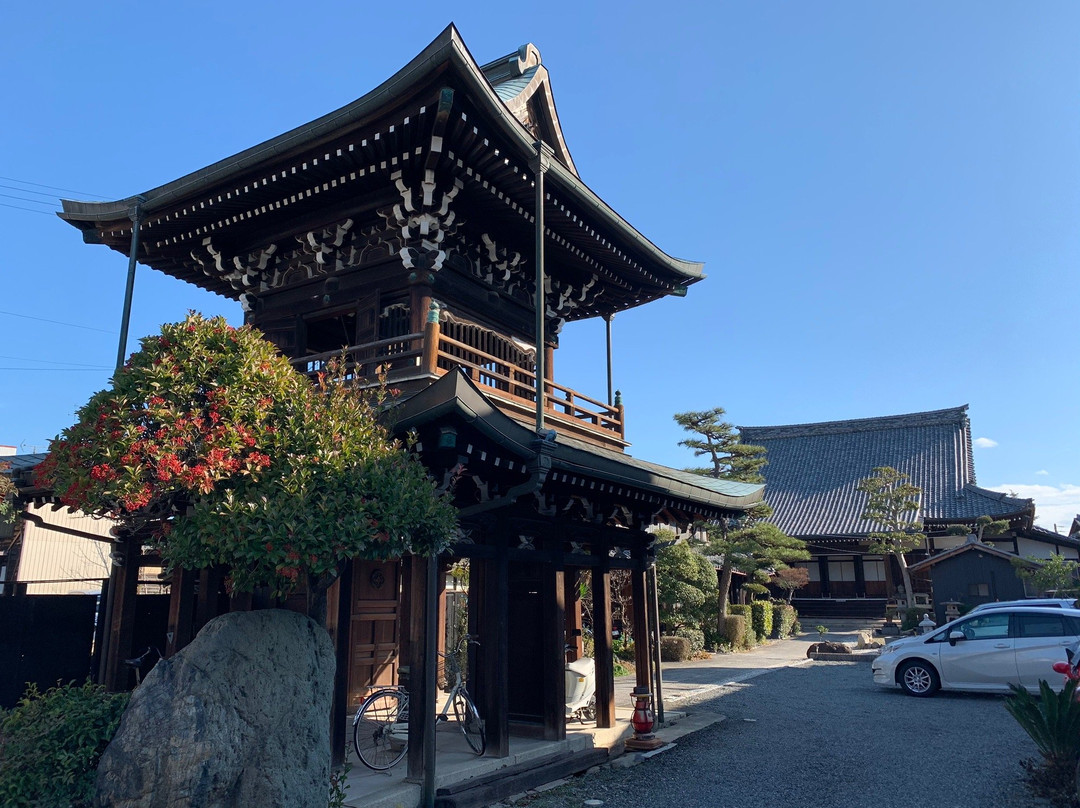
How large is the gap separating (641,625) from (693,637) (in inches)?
495

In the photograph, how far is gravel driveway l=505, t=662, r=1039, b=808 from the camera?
24.0 ft

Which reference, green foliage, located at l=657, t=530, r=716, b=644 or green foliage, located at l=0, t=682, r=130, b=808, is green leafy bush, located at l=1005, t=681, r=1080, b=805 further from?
green foliage, located at l=657, t=530, r=716, b=644

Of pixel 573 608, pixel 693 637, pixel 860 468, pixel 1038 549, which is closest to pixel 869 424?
pixel 860 468

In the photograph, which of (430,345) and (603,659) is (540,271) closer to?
(430,345)

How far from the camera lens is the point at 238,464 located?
489 centimetres

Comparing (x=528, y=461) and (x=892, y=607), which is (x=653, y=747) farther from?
(x=892, y=607)

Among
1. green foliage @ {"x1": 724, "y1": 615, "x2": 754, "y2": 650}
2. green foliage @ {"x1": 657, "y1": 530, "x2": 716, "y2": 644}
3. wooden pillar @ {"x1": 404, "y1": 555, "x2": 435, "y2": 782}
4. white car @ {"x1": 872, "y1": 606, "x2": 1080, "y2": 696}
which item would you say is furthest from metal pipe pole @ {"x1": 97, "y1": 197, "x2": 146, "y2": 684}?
green foliage @ {"x1": 724, "y1": 615, "x2": 754, "y2": 650}

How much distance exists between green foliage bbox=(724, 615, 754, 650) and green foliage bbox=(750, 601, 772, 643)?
84.6 inches

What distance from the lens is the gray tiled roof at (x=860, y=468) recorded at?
30719 millimetres

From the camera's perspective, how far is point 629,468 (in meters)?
8.72

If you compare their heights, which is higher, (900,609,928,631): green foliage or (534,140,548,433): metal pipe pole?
(534,140,548,433): metal pipe pole

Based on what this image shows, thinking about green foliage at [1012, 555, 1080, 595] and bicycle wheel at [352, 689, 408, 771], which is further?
green foliage at [1012, 555, 1080, 595]

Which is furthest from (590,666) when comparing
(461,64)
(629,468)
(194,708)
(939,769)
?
(461,64)

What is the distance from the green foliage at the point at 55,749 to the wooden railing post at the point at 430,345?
403 cm
